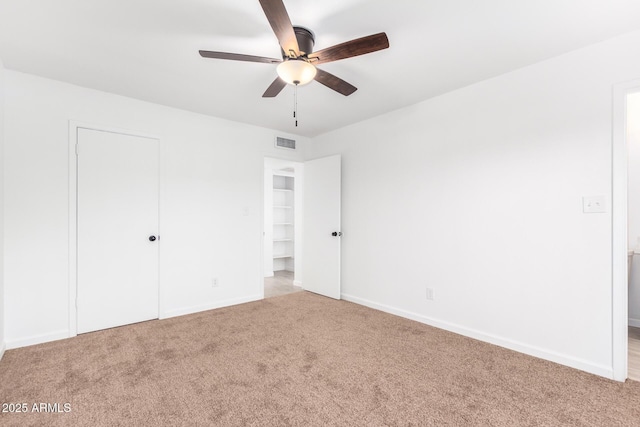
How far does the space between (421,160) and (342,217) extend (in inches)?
55.5

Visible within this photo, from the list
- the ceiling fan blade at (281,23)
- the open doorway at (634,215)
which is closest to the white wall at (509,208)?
the open doorway at (634,215)

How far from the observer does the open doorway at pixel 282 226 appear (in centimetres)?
531

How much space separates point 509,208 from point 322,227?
2480 millimetres

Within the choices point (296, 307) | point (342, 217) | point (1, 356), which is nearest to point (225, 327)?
point (296, 307)

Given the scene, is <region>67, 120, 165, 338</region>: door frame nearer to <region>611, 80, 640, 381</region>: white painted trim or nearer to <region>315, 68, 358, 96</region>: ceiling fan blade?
<region>315, 68, 358, 96</region>: ceiling fan blade

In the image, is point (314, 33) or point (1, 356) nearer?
point (314, 33)

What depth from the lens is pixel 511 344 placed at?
261 centimetres

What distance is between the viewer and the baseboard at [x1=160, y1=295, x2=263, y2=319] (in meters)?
3.48

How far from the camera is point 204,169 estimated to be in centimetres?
376

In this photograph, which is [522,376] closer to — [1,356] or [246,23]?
[246,23]

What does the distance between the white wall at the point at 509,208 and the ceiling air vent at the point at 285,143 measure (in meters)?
1.39

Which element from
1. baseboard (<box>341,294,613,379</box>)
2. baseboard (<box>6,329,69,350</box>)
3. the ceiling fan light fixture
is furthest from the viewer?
baseboard (<box>6,329,69,350</box>)

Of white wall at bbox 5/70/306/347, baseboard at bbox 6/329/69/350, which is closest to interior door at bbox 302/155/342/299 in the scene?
white wall at bbox 5/70/306/347

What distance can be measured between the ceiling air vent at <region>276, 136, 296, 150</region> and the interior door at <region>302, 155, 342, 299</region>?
0.36m
